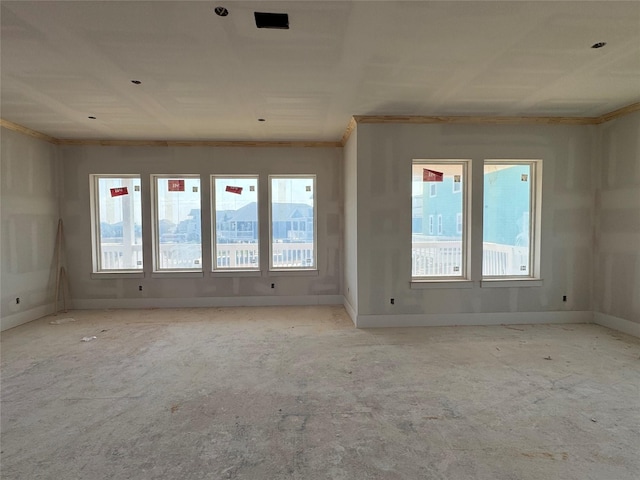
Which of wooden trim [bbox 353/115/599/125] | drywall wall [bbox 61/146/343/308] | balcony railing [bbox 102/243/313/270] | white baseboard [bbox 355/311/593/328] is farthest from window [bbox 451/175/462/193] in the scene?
balcony railing [bbox 102/243/313/270]

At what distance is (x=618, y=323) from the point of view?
4172 mm

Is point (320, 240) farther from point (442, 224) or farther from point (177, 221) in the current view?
point (177, 221)

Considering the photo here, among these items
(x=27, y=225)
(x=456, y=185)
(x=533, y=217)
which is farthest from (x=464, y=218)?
(x=27, y=225)

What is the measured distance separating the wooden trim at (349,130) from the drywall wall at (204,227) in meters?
0.22

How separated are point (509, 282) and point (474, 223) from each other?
38.5 inches

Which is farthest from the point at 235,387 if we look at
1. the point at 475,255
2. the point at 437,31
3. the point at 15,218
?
the point at 15,218

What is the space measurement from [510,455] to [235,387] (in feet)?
6.77

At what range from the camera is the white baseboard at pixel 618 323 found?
3970 mm

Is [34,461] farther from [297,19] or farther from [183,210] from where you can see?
[183,210]

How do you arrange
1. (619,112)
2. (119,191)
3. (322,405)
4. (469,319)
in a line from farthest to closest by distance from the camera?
(119,191) → (469,319) → (619,112) → (322,405)

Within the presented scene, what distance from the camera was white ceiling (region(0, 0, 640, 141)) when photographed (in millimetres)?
2160

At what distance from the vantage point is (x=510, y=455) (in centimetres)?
193

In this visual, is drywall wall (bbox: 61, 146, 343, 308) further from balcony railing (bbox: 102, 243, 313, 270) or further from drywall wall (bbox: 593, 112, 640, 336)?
drywall wall (bbox: 593, 112, 640, 336)

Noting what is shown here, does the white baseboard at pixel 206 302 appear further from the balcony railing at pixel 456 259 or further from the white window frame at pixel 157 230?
the balcony railing at pixel 456 259
